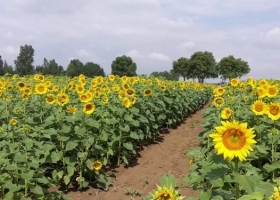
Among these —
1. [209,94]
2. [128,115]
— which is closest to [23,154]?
[128,115]

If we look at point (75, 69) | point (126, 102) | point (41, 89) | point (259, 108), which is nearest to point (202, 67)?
point (75, 69)

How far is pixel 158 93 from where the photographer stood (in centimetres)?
947

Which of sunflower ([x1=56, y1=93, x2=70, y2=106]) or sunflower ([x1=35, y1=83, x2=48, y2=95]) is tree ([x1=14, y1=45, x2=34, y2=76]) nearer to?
sunflower ([x1=35, y1=83, x2=48, y2=95])

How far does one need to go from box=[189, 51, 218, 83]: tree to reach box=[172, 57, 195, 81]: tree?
71 cm

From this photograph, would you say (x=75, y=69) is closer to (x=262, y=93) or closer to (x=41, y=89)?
(x=41, y=89)

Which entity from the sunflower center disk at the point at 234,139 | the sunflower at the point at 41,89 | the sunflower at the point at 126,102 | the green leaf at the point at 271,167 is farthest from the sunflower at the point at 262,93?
the sunflower center disk at the point at 234,139

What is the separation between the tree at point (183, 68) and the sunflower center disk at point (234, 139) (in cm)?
6954

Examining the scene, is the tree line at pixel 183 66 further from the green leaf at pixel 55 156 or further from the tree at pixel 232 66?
the green leaf at pixel 55 156

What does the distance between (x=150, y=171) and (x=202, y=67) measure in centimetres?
6444

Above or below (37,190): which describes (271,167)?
above

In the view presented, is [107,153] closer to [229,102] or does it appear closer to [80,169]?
[80,169]

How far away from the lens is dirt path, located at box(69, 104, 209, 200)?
18.0 feet

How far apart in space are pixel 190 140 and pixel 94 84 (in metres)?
3.13

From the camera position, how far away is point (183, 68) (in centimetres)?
7369
